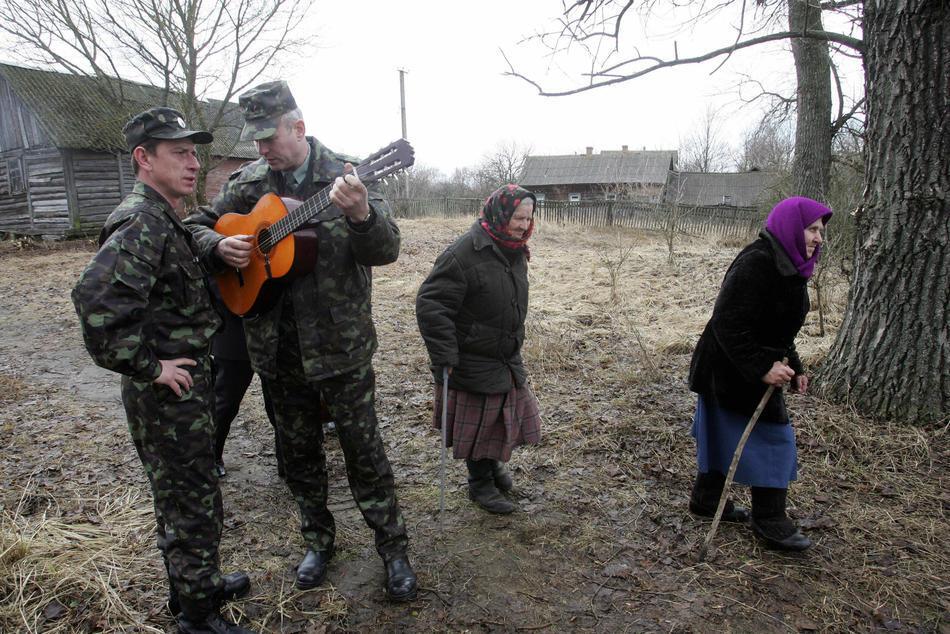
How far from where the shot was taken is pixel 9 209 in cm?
1952

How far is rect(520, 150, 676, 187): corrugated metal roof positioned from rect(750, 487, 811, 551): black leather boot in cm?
4006

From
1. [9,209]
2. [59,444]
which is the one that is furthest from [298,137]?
[9,209]

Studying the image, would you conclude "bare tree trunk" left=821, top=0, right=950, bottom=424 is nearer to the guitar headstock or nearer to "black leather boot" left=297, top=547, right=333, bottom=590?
the guitar headstock

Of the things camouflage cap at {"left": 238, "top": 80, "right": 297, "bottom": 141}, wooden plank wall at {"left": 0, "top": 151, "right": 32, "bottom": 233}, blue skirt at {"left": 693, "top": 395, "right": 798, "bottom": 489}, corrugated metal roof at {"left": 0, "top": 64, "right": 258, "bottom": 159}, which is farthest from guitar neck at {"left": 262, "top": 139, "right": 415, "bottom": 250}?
wooden plank wall at {"left": 0, "top": 151, "right": 32, "bottom": 233}

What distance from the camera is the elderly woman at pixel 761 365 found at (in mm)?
2582

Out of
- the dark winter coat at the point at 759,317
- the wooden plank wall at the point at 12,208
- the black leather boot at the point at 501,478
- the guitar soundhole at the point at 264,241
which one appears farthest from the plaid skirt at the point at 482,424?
the wooden plank wall at the point at 12,208

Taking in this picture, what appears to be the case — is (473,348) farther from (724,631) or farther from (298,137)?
(724,631)

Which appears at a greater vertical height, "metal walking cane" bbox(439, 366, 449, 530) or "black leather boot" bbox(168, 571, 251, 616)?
"metal walking cane" bbox(439, 366, 449, 530)

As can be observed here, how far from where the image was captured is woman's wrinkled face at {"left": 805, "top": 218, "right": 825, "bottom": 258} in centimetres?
255

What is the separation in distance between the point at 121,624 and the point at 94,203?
2026 cm

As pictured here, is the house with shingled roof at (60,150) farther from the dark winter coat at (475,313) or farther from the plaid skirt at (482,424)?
the plaid skirt at (482,424)

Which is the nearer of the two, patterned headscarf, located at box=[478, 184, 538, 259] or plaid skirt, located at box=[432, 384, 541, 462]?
patterned headscarf, located at box=[478, 184, 538, 259]

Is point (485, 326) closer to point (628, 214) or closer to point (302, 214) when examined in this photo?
point (302, 214)

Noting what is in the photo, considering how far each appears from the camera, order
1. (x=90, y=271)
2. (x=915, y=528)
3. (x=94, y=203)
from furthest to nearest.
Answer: (x=94, y=203) < (x=915, y=528) < (x=90, y=271)
